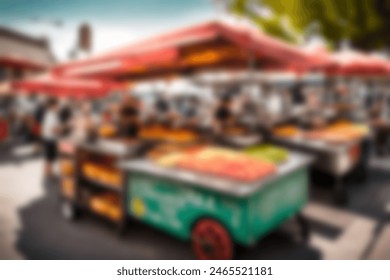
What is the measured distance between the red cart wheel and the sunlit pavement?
443mm

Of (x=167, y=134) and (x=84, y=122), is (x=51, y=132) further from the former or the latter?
(x=167, y=134)

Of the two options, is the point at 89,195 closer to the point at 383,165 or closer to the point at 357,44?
the point at 383,165

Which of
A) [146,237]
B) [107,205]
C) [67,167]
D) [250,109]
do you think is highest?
[250,109]

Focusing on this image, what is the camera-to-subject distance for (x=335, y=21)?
36.8 ft

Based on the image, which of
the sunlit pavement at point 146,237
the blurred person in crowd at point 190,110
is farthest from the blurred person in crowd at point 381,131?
the blurred person in crowd at point 190,110

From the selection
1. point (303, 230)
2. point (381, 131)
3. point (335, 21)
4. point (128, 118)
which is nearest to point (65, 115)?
point (128, 118)

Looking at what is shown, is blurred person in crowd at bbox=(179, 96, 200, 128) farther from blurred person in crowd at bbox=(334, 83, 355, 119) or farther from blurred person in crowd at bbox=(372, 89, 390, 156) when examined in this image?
blurred person in crowd at bbox=(372, 89, 390, 156)

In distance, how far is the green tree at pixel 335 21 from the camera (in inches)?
414

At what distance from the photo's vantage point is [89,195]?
437 centimetres

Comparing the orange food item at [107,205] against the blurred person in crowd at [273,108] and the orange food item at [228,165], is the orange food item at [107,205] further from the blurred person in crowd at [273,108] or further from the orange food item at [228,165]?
the blurred person in crowd at [273,108]

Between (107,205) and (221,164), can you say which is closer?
(221,164)

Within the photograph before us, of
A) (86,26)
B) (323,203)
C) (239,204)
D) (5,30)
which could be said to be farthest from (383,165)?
(5,30)

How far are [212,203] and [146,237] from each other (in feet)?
4.62

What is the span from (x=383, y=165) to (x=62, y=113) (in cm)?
717
